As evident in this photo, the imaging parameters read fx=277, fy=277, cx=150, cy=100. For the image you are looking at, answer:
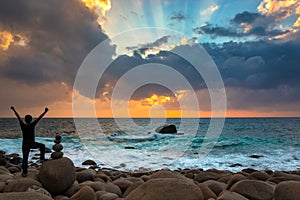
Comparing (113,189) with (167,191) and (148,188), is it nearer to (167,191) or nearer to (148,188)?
(148,188)

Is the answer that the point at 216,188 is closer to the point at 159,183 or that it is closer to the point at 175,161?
the point at 159,183

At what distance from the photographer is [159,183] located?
4250mm

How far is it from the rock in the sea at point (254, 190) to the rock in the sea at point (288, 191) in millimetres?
312

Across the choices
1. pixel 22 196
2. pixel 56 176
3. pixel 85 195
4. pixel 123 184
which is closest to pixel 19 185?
pixel 56 176

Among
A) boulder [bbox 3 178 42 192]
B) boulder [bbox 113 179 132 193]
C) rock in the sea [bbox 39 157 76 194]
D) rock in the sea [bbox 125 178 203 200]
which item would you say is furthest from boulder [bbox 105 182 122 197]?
rock in the sea [bbox 125 178 203 200]

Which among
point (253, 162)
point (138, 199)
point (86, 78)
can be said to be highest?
point (86, 78)

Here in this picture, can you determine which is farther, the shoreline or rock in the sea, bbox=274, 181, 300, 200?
rock in the sea, bbox=274, 181, 300, 200

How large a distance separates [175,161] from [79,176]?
1033 centimetres

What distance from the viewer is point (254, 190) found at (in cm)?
511

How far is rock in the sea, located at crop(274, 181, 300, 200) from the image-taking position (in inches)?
177

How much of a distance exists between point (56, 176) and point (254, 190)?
4.12 meters

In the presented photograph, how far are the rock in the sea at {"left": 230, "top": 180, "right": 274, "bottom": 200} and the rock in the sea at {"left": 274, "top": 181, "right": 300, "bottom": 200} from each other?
312mm

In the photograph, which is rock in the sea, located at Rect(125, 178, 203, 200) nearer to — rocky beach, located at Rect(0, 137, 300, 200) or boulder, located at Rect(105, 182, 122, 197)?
rocky beach, located at Rect(0, 137, 300, 200)

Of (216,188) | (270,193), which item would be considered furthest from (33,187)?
(270,193)
